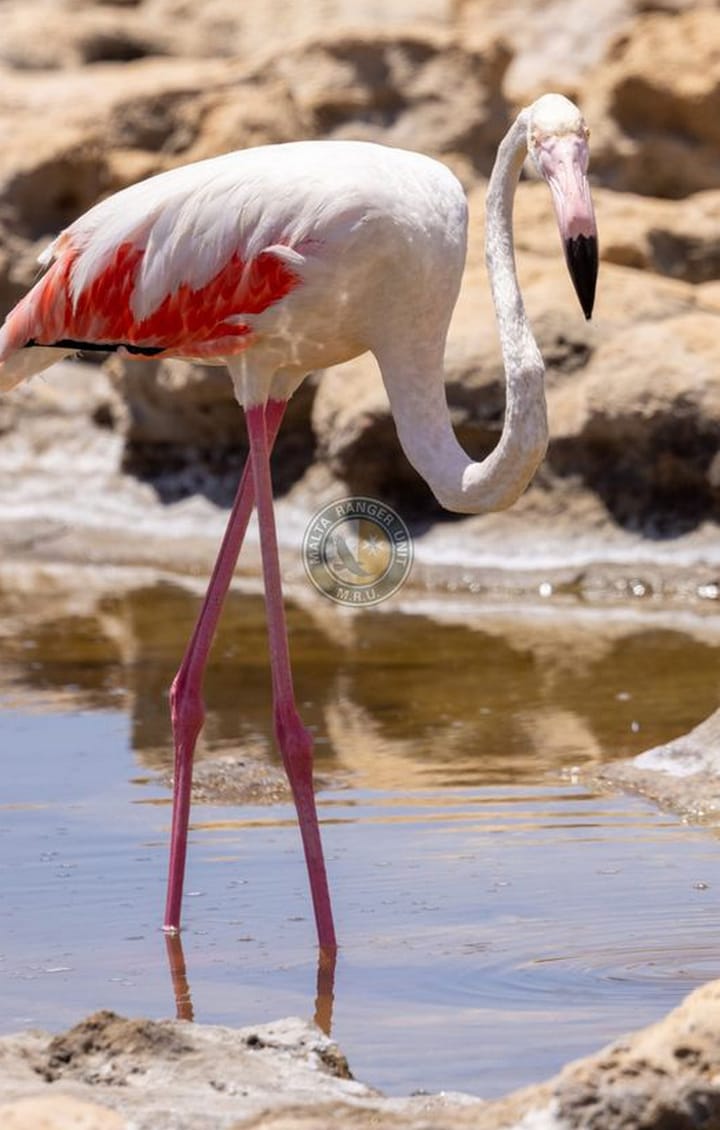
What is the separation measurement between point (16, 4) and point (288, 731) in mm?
14388

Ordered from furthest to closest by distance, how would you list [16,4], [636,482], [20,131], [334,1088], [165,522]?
[16,4], [20,131], [165,522], [636,482], [334,1088]

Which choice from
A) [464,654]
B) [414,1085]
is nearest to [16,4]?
[464,654]

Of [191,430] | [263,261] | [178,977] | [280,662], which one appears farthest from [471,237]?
[178,977]

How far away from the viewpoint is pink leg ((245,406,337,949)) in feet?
18.4

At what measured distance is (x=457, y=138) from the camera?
14.0 metres

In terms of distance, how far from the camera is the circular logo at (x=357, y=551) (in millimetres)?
10117

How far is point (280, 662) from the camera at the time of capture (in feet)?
18.9

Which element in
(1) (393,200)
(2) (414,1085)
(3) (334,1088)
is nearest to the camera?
(3) (334,1088)

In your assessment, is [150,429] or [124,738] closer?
[124,738]

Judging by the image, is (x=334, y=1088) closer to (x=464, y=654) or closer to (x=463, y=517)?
(x=464, y=654)

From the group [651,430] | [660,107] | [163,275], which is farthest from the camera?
[660,107]

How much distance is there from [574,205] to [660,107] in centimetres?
984

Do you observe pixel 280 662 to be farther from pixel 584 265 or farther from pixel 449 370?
pixel 449 370

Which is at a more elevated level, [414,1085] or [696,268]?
[696,268]
